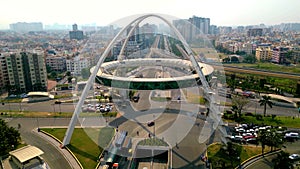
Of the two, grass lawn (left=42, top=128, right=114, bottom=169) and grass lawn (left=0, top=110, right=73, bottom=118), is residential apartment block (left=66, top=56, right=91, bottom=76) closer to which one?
grass lawn (left=0, top=110, right=73, bottom=118)

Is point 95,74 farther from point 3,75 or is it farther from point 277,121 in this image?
point 3,75

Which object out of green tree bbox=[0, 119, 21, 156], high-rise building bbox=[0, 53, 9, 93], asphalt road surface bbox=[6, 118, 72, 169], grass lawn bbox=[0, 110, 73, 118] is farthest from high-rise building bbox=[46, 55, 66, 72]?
green tree bbox=[0, 119, 21, 156]

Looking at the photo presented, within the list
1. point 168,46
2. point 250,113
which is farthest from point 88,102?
point 168,46

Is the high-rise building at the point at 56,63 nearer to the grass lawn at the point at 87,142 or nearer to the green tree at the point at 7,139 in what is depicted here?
the grass lawn at the point at 87,142

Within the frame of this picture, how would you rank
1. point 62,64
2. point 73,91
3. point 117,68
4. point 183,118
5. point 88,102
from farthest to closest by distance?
point 62,64, point 73,91, point 117,68, point 88,102, point 183,118

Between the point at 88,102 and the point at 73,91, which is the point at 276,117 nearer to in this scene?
the point at 88,102

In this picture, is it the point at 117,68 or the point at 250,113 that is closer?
the point at 250,113

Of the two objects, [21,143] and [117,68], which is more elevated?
[117,68]
